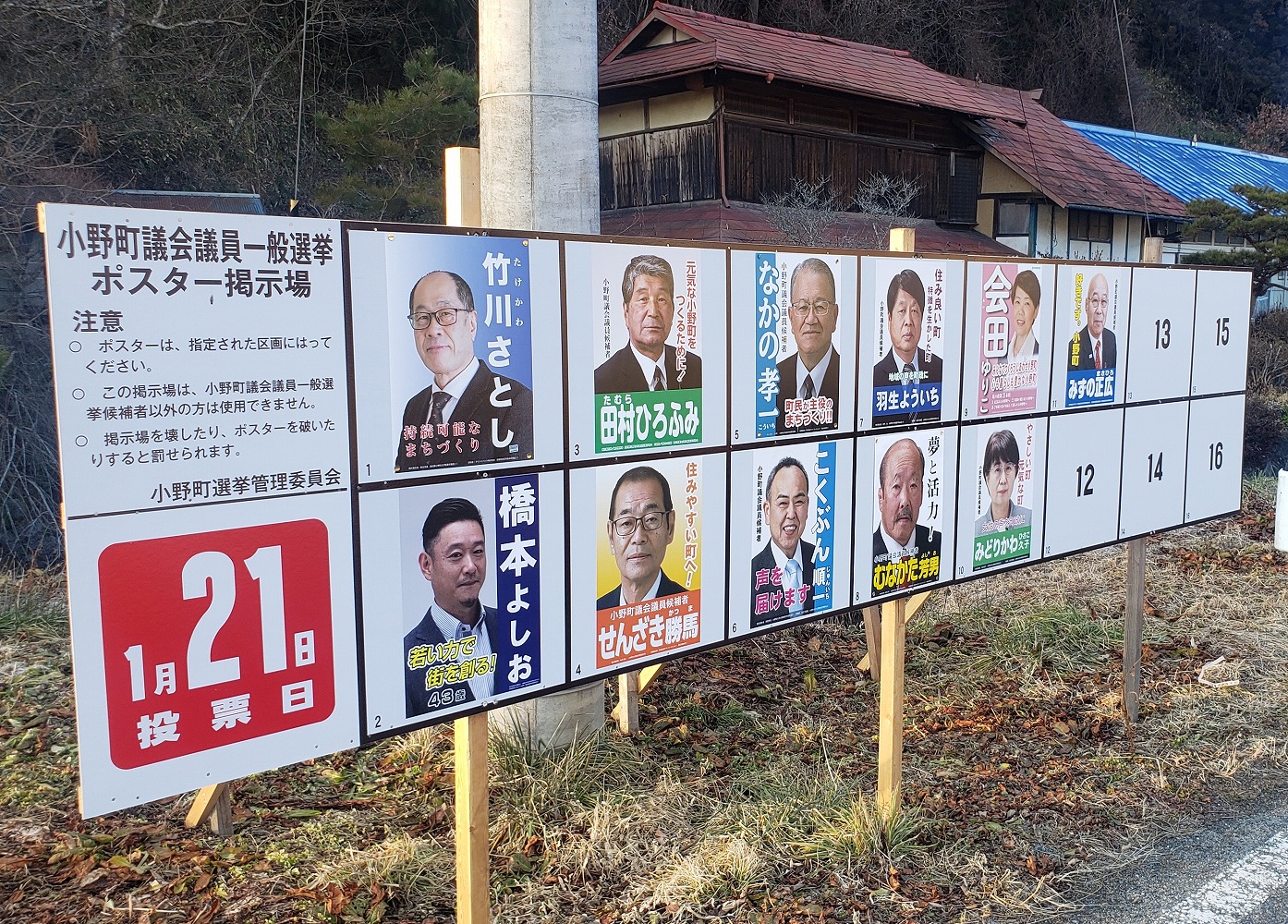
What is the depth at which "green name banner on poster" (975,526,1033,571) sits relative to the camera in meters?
4.55

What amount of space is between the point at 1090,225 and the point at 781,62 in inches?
375

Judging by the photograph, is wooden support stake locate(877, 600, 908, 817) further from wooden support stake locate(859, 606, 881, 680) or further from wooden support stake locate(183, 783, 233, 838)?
wooden support stake locate(183, 783, 233, 838)

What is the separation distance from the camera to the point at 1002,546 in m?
4.65

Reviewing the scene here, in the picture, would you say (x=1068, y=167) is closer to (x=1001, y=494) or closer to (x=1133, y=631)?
(x=1133, y=631)

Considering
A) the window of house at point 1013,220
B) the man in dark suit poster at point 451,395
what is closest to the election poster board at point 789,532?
the man in dark suit poster at point 451,395

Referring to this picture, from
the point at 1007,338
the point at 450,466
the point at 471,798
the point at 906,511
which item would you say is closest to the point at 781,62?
the point at 1007,338

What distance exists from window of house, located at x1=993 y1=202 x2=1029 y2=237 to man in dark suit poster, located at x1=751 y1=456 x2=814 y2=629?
19771 millimetres

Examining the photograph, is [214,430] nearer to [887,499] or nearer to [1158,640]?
[887,499]

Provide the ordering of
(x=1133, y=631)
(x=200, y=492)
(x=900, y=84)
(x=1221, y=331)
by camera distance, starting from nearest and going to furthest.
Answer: (x=200, y=492), (x=1133, y=631), (x=1221, y=331), (x=900, y=84)

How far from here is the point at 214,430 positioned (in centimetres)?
243

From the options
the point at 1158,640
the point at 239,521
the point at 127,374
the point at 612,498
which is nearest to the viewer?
the point at 127,374

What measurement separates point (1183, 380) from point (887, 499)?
2.42 meters

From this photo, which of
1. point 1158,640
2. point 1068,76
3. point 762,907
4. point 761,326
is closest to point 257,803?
point 762,907

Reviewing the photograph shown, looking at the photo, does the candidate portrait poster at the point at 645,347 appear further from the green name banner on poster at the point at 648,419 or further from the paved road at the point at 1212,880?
the paved road at the point at 1212,880
